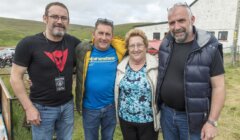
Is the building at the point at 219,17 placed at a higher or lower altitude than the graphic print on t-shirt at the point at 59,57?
higher

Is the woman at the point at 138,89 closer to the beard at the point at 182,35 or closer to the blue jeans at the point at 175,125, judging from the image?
the blue jeans at the point at 175,125

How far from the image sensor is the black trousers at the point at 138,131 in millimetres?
3391

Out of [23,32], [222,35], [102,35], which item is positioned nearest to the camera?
[102,35]

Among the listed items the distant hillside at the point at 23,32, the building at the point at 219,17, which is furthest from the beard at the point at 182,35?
the distant hillside at the point at 23,32

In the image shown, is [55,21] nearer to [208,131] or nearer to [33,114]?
[33,114]

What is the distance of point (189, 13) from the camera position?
2.98 m

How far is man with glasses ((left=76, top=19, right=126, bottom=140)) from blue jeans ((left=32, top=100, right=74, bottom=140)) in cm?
23

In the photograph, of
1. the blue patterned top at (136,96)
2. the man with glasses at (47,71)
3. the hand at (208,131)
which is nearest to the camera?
the hand at (208,131)

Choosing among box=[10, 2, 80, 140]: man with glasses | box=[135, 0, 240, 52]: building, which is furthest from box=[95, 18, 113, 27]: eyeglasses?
box=[135, 0, 240, 52]: building

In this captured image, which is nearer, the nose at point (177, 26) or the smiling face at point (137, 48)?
the nose at point (177, 26)

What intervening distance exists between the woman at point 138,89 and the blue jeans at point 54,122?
71 centimetres

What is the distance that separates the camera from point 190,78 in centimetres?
288

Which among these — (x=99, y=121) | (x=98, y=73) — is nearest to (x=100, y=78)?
(x=98, y=73)

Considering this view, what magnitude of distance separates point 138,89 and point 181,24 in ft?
3.09
